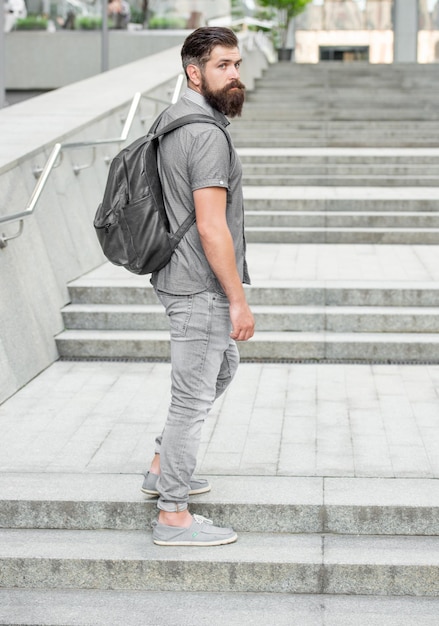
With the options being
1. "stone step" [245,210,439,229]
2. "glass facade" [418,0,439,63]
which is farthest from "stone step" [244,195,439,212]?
"glass facade" [418,0,439,63]

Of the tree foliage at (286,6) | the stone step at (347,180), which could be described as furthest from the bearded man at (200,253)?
the tree foliage at (286,6)

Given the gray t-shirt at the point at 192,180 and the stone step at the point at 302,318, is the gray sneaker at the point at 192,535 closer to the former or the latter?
the gray t-shirt at the point at 192,180

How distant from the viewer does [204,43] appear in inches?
152

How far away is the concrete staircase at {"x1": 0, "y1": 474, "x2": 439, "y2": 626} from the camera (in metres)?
4.18

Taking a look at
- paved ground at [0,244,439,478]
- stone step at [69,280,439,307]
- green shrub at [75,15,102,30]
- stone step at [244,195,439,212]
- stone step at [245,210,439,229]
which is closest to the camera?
paved ground at [0,244,439,478]

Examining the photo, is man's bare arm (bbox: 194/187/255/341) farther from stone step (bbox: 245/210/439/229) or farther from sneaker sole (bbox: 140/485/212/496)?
stone step (bbox: 245/210/439/229)

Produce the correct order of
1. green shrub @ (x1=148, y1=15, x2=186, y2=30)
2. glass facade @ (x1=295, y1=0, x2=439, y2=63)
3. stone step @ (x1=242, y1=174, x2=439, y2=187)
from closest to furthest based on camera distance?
stone step @ (x1=242, y1=174, x2=439, y2=187)
green shrub @ (x1=148, y1=15, x2=186, y2=30)
glass facade @ (x1=295, y1=0, x2=439, y2=63)

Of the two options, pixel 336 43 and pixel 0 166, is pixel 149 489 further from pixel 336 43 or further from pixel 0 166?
pixel 336 43

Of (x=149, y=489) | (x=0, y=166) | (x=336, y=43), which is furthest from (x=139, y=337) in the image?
(x=336, y=43)

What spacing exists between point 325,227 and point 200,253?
19.9 feet

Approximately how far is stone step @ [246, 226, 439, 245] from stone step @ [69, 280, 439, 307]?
1922mm

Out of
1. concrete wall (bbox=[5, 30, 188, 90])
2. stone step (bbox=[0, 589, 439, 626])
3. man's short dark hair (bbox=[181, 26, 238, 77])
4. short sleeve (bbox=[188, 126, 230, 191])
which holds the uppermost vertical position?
Answer: man's short dark hair (bbox=[181, 26, 238, 77])

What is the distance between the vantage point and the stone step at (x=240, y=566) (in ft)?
13.7

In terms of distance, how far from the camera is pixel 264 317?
7.21 metres
